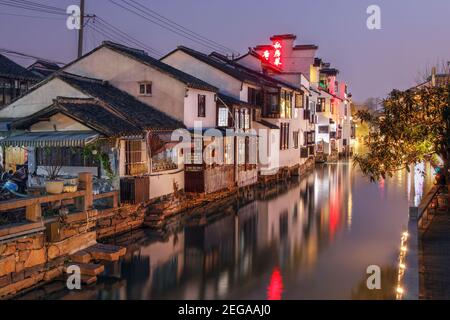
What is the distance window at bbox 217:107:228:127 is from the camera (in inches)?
1129

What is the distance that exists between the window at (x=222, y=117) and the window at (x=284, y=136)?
1151 centimetres

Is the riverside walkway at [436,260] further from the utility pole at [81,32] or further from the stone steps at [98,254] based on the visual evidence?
the utility pole at [81,32]

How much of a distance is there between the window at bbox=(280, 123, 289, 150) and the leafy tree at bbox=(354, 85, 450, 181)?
70.2 feet

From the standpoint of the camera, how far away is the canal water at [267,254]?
43.0ft

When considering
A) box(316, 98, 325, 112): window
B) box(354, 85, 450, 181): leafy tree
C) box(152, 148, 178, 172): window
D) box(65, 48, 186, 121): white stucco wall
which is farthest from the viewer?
box(316, 98, 325, 112): window

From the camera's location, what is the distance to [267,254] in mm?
17359

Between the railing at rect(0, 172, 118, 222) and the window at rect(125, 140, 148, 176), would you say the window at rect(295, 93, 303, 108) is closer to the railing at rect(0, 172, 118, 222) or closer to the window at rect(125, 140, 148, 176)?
the window at rect(125, 140, 148, 176)

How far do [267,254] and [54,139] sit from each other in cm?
942

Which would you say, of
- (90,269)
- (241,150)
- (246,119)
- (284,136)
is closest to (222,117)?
(241,150)

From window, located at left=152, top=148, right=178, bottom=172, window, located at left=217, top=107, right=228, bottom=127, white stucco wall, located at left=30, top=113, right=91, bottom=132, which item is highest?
window, located at left=217, top=107, right=228, bottom=127

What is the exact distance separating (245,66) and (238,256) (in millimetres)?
28353

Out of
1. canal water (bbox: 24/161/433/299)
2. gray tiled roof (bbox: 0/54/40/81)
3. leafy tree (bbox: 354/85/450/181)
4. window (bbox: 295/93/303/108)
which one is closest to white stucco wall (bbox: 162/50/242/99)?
canal water (bbox: 24/161/433/299)

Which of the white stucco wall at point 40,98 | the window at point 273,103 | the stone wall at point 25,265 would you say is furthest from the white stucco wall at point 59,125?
the window at point 273,103
